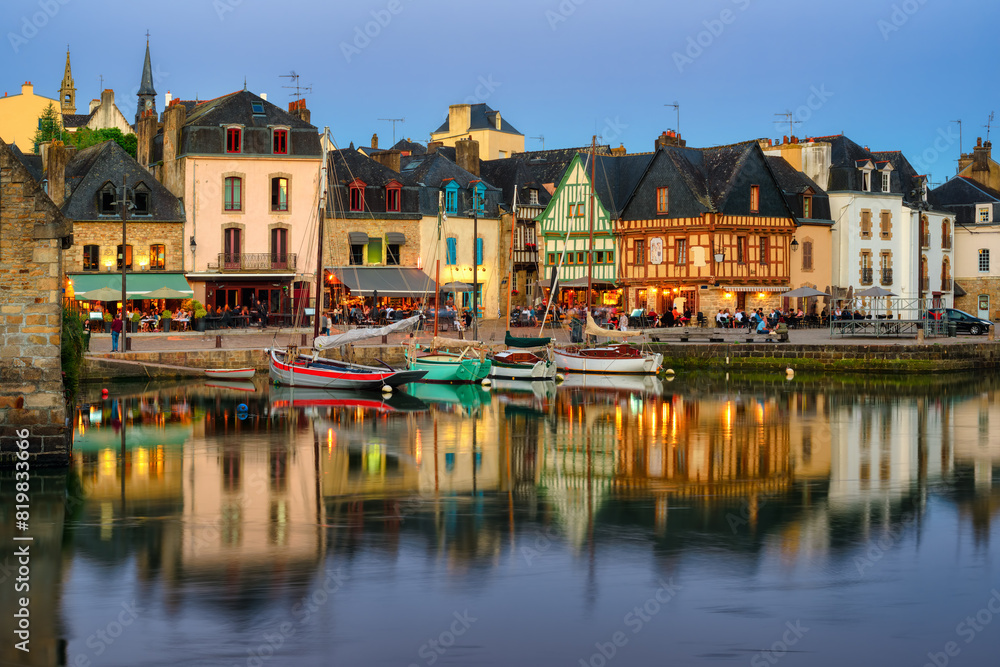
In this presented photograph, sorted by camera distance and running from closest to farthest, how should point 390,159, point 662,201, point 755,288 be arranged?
point 755,288
point 662,201
point 390,159

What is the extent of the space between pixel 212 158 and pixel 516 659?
40.1 meters

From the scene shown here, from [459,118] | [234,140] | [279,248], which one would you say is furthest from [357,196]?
[459,118]

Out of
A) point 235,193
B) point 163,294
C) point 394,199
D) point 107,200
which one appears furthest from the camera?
point 394,199

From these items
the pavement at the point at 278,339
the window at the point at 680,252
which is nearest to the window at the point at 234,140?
the pavement at the point at 278,339

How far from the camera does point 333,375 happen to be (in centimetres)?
3297

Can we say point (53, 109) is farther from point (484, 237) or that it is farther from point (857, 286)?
point (857, 286)

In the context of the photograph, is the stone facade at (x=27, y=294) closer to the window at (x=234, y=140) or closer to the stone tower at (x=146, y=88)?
the window at (x=234, y=140)

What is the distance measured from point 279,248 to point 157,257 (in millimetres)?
4914

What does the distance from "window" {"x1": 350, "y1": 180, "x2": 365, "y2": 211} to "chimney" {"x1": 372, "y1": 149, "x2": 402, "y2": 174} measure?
4587mm

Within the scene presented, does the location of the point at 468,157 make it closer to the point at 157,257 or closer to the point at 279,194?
the point at 279,194

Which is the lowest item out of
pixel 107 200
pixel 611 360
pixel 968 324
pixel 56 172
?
pixel 611 360

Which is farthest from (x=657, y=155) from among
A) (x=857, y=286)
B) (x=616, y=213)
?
(x=857, y=286)

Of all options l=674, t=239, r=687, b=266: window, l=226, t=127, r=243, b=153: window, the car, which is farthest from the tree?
the car

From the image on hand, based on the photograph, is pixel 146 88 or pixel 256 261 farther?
pixel 146 88
